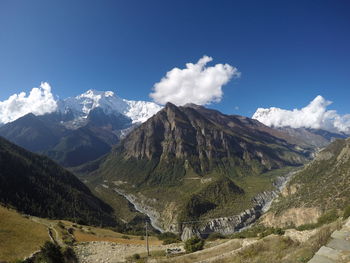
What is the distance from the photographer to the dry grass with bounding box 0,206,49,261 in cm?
3859

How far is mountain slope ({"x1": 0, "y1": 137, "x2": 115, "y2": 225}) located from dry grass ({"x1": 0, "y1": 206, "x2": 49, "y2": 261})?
292 feet

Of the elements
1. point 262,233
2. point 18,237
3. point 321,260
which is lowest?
point 262,233

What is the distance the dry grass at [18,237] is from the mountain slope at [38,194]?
292 feet

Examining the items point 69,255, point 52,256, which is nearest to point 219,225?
point 69,255

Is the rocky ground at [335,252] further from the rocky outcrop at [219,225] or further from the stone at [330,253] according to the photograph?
the rocky outcrop at [219,225]

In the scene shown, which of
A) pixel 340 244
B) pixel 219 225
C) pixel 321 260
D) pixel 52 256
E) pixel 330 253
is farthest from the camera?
pixel 219 225

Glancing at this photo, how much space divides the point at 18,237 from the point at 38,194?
133 meters

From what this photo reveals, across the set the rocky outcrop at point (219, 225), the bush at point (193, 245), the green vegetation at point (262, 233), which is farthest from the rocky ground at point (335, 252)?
the rocky outcrop at point (219, 225)

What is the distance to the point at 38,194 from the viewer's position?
525ft

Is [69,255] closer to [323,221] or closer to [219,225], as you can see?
[323,221]

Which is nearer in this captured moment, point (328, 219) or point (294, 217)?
point (328, 219)

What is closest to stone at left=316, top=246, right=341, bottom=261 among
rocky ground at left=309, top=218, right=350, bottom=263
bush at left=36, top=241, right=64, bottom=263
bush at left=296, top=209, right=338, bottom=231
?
rocky ground at left=309, top=218, right=350, bottom=263

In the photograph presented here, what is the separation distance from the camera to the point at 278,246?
29125mm

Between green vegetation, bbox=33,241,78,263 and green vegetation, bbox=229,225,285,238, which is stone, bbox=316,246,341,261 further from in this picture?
green vegetation, bbox=33,241,78,263
